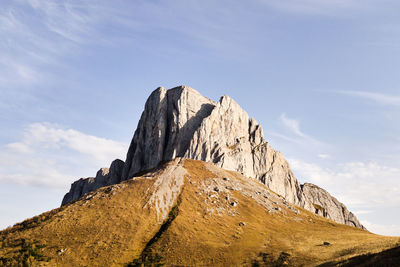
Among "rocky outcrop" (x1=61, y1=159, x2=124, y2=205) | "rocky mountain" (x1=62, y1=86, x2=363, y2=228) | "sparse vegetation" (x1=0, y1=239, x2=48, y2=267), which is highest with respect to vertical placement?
"rocky mountain" (x1=62, y1=86, x2=363, y2=228)

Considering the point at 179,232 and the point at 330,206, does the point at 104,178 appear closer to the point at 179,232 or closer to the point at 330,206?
the point at 179,232

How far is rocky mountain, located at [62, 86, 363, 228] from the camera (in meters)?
121

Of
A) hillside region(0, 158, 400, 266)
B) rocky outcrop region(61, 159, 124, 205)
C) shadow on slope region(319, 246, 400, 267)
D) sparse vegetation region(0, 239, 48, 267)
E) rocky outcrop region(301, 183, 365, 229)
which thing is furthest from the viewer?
rocky outcrop region(301, 183, 365, 229)

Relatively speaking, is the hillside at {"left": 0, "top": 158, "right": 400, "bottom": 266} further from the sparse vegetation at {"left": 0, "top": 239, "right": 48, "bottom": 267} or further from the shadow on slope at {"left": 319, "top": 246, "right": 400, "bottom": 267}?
the shadow on slope at {"left": 319, "top": 246, "right": 400, "bottom": 267}

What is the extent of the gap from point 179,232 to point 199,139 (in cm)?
5677

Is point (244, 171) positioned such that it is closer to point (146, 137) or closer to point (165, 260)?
point (146, 137)

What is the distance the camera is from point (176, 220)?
232 feet

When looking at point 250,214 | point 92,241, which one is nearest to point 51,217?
point 92,241

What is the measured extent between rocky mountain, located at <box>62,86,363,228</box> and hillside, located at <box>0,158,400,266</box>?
25.6 m

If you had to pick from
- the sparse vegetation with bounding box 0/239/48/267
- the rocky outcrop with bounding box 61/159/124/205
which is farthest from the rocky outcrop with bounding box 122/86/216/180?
the sparse vegetation with bounding box 0/239/48/267

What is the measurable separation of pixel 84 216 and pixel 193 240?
2571 cm

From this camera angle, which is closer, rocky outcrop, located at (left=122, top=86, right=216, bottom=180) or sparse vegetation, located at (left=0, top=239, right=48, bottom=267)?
sparse vegetation, located at (left=0, top=239, right=48, bottom=267)

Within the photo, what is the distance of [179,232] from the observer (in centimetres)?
6625

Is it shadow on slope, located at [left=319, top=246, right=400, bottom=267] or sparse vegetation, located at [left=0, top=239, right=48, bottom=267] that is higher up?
shadow on slope, located at [left=319, top=246, right=400, bottom=267]
